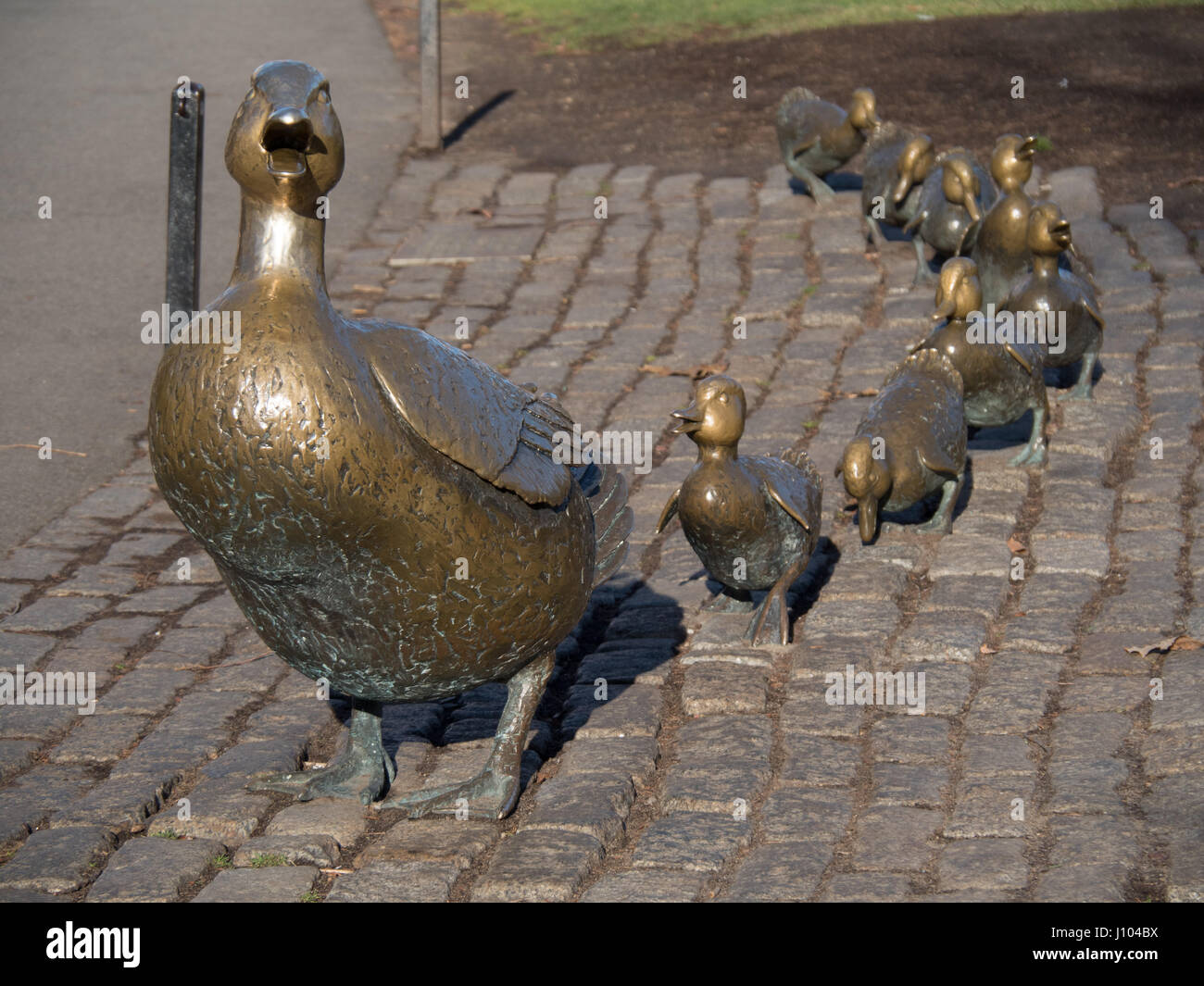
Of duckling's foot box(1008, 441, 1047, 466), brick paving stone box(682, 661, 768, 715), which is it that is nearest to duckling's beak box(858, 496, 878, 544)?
brick paving stone box(682, 661, 768, 715)

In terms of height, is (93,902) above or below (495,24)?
below

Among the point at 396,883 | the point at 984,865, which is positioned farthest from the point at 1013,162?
the point at 396,883

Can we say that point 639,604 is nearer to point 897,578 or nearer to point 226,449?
point 897,578

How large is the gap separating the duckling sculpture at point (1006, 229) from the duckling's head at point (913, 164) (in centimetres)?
86

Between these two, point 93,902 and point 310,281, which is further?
point 93,902

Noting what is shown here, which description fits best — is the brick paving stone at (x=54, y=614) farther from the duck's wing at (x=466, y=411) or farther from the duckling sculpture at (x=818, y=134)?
the duckling sculpture at (x=818, y=134)

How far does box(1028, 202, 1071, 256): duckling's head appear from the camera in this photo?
23.9 ft

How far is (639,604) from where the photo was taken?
6012mm

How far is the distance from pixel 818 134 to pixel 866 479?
15.4ft

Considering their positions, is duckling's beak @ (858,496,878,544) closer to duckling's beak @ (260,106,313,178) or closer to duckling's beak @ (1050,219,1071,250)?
duckling's beak @ (1050,219,1071,250)

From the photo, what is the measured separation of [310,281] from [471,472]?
65 cm

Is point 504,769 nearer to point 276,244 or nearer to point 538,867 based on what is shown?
point 538,867
